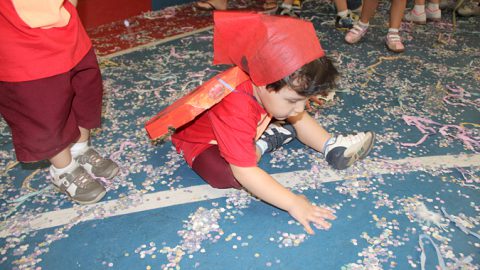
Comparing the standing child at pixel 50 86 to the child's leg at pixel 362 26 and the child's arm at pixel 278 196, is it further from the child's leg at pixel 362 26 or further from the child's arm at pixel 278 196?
the child's leg at pixel 362 26

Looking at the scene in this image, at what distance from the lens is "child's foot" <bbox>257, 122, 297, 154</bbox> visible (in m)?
1.30

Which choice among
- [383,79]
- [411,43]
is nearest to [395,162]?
[383,79]

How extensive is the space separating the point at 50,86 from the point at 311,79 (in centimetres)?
67

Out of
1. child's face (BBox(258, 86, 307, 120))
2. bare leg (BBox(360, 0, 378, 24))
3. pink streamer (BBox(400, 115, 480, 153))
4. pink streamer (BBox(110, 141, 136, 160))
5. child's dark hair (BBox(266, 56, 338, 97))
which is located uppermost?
child's dark hair (BBox(266, 56, 338, 97))

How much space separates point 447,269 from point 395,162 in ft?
1.43

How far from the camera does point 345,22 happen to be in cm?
258

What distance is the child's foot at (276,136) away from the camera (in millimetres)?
1304

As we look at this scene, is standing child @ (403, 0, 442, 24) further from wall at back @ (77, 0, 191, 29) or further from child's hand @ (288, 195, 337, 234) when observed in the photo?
child's hand @ (288, 195, 337, 234)

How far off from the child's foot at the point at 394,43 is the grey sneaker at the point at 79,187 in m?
1.79

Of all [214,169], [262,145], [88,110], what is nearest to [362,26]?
[262,145]

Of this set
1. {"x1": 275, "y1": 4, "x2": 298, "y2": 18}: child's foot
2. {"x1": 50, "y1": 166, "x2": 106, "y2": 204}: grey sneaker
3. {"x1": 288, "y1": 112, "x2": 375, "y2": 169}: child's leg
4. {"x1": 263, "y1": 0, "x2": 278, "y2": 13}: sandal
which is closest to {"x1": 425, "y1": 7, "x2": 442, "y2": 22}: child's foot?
{"x1": 275, "y1": 4, "x2": 298, "y2": 18}: child's foot

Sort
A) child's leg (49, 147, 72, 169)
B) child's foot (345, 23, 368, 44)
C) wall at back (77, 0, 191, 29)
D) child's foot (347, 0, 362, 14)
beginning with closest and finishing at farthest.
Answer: child's leg (49, 147, 72, 169) < child's foot (345, 23, 368, 44) < wall at back (77, 0, 191, 29) < child's foot (347, 0, 362, 14)

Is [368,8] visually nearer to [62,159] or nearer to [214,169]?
[214,169]

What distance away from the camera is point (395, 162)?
4.22 ft
